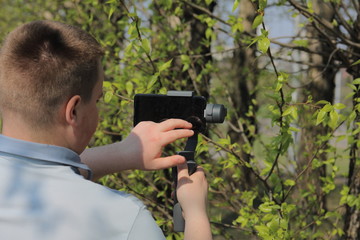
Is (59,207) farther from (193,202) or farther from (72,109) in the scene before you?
(193,202)

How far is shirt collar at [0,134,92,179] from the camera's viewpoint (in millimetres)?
1388

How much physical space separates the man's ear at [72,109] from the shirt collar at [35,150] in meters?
0.09

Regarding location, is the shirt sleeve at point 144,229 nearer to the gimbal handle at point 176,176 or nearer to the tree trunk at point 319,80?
the gimbal handle at point 176,176

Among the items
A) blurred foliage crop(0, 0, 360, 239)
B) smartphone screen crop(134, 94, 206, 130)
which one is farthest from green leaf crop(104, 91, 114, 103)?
smartphone screen crop(134, 94, 206, 130)

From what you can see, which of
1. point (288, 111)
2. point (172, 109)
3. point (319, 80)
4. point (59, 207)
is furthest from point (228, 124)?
point (59, 207)

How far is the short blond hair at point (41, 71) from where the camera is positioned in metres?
1.42

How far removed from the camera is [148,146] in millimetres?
1671

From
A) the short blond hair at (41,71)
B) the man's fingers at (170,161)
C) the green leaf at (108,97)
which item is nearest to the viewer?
the short blond hair at (41,71)

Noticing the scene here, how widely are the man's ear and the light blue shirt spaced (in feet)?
0.46

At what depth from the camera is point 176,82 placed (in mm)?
4492

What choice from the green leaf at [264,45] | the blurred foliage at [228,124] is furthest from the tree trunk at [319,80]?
the green leaf at [264,45]

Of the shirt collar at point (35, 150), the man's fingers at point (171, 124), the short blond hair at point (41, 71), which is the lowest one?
the shirt collar at point (35, 150)

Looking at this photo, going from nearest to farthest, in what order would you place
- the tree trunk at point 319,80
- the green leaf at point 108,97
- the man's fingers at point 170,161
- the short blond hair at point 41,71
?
the short blond hair at point 41,71, the man's fingers at point 170,161, the green leaf at point 108,97, the tree trunk at point 319,80

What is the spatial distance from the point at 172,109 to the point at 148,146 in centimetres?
17
